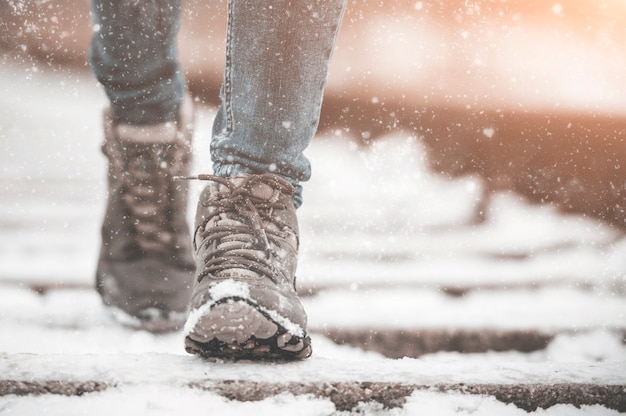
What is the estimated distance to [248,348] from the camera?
0.57 m

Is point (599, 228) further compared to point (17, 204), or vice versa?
point (599, 228)

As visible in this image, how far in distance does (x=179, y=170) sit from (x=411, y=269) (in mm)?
553

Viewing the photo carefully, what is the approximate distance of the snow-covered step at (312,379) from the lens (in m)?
0.54

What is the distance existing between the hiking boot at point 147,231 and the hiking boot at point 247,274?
11.3 inches

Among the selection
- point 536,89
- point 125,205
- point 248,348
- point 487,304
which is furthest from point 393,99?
point 248,348

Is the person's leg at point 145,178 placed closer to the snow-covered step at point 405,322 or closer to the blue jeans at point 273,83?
the snow-covered step at point 405,322

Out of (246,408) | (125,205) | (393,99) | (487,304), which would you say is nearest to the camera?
(246,408)

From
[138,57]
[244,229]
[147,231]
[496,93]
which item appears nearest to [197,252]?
[244,229]

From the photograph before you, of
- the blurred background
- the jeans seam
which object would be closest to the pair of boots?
the jeans seam

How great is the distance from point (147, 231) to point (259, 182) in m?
0.37

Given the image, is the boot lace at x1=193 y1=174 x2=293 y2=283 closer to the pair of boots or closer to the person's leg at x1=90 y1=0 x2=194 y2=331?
the pair of boots

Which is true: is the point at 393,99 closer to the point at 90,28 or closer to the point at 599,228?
the point at 599,228

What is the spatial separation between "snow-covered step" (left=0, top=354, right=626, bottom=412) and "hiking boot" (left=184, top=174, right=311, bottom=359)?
32 mm

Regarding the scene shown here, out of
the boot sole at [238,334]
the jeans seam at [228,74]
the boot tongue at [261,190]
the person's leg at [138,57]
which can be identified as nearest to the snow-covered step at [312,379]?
the boot sole at [238,334]
